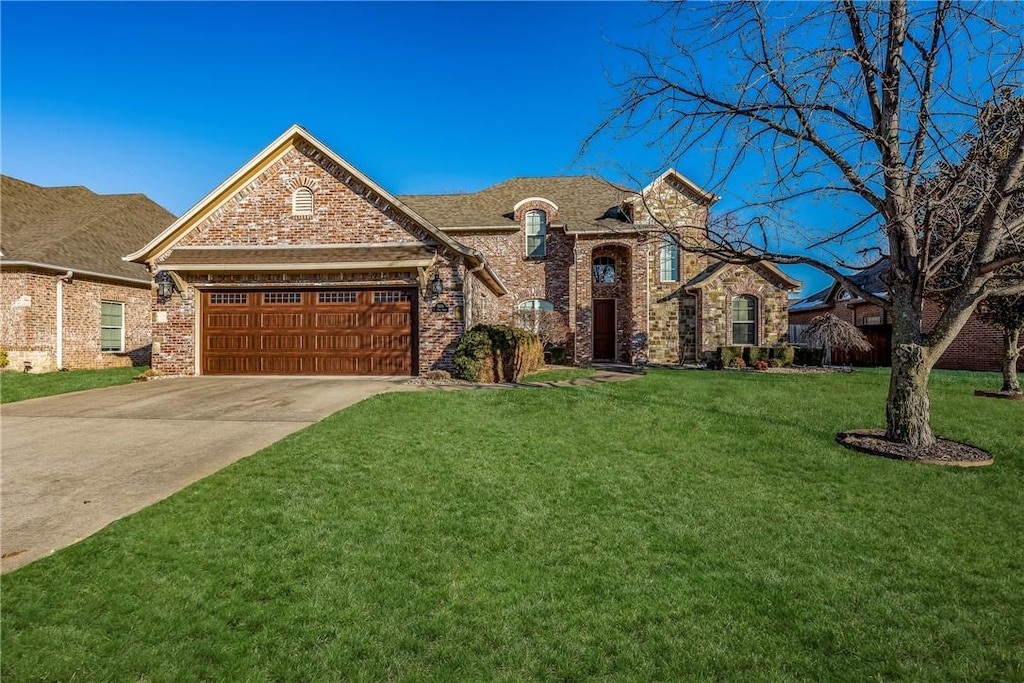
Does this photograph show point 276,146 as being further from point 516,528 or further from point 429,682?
point 429,682

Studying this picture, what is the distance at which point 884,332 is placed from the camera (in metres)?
21.8

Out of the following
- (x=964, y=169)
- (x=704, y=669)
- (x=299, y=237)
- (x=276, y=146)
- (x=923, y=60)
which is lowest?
(x=704, y=669)

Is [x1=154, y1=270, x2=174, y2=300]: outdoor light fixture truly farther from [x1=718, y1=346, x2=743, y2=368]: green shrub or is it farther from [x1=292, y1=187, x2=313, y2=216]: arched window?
[x1=718, y1=346, x2=743, y2=368]: green shrub

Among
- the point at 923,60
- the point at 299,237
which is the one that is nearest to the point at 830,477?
the point at 923,60

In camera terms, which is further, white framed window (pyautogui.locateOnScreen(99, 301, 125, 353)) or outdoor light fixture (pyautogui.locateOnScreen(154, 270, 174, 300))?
white framed window (pyautogui.locateOnScreen(99, 301, 125, 353))

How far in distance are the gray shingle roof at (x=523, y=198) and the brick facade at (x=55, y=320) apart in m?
11.5

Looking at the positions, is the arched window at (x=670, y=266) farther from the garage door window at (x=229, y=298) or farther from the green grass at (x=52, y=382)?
the green grass at (x=52, y=382)

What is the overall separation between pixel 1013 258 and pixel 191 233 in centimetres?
1724

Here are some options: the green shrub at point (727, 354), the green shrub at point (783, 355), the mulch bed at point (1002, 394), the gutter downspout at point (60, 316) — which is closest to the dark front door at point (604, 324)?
the green shrub at point (727, 354)

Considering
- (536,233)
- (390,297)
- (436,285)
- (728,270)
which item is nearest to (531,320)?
(536,233)

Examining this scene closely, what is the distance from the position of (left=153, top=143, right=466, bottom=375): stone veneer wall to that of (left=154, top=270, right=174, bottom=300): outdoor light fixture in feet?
0.76

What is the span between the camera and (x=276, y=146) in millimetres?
12938

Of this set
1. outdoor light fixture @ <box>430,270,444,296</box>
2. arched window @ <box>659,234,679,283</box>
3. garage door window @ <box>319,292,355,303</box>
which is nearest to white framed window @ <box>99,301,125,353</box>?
garage door window @ <box>319,292,355,303</box>

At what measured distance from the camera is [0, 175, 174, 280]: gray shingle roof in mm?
14852
